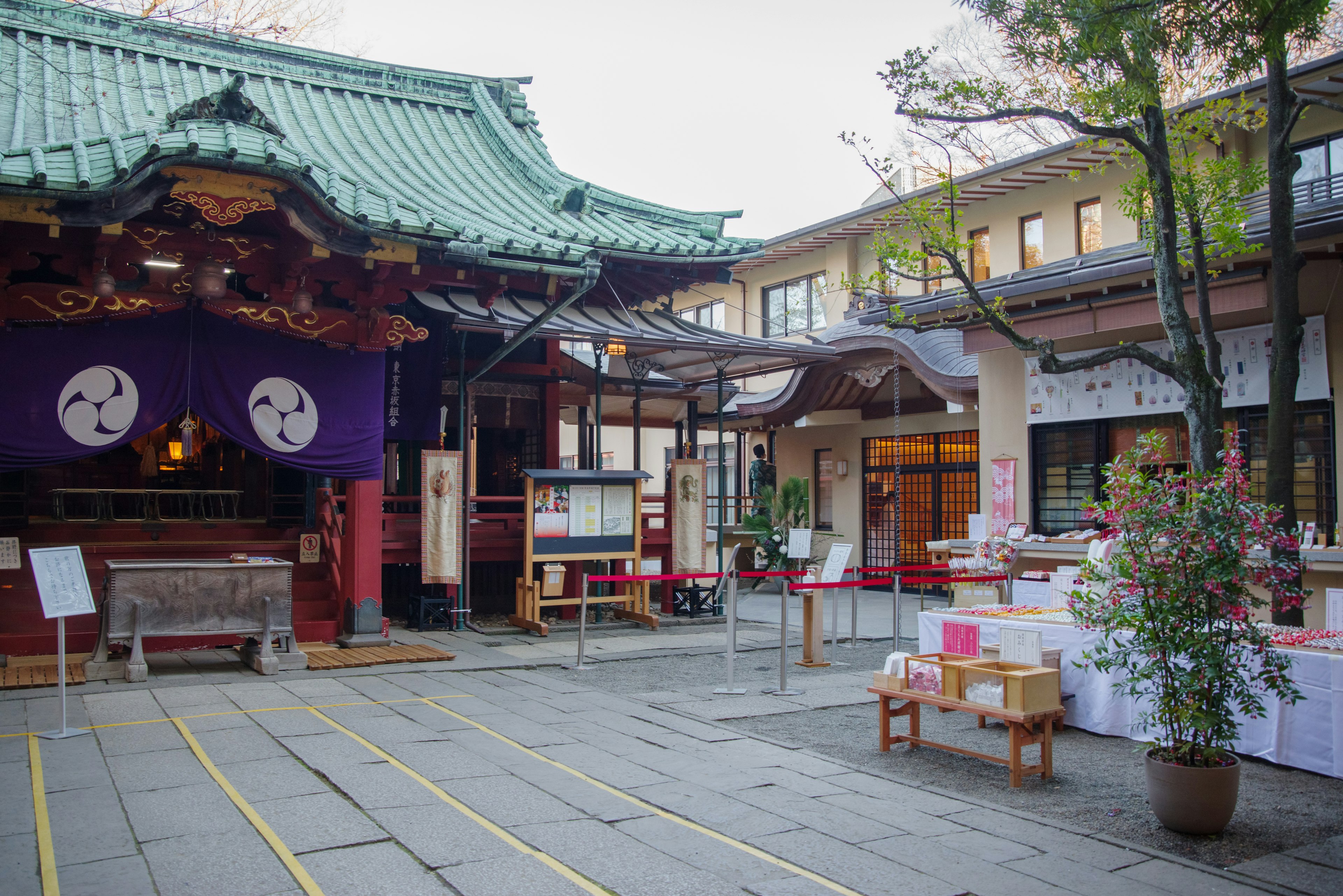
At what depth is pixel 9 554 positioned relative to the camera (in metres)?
9.72

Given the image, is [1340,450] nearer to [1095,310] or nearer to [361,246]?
[1095,310]

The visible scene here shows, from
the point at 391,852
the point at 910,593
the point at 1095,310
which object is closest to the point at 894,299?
the point at 1095,310

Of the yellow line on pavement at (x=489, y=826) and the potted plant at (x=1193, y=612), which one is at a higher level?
the potted plant at (x=1193, y=612)

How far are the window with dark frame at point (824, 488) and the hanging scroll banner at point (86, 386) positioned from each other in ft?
48.8

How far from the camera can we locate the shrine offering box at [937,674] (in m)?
6.46

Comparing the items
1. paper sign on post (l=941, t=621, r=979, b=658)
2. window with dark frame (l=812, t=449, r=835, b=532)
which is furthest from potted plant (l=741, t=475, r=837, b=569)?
paper sign on post (l=941, t=621, r=979, b=658)

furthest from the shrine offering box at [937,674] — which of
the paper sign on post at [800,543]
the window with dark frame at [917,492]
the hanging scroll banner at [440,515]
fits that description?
the window with dark frame at [917,492]

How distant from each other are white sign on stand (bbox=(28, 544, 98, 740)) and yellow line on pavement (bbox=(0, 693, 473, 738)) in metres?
0.16

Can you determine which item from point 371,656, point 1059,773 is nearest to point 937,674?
point 1059,773

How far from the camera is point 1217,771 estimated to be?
4.88 metres

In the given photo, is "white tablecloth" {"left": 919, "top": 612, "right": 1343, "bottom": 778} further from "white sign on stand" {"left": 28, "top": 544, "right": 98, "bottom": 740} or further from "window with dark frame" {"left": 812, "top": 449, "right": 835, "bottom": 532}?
"window with dark frame" {"left": 812, "top": 449, "right": 835, "bottom": 532}

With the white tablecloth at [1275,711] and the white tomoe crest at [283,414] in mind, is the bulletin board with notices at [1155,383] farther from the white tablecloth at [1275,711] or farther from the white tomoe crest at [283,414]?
the white tomoe crest at [283,414]

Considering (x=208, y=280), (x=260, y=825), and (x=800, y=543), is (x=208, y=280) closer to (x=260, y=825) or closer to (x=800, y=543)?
(x=260, y=825)

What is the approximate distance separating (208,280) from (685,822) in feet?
24.2
